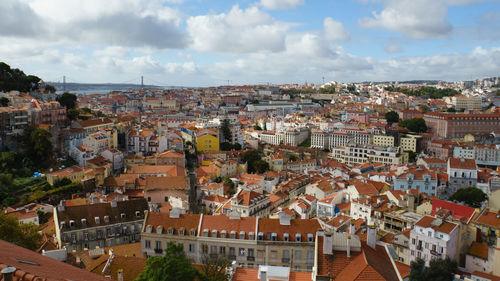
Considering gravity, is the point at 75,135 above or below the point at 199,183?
above

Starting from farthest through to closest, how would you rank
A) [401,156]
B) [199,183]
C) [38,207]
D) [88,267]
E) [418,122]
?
[418,122] → [401,156] → [199,183] → [38,207] → [88,267]

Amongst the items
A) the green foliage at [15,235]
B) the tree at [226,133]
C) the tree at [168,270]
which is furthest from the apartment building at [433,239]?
the tree at [226,133]

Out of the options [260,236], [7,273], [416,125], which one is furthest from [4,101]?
[416,125]

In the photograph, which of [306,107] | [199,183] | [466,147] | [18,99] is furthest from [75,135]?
[306,107]

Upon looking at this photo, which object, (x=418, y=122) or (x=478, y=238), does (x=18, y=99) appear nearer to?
(x=478, y=238)

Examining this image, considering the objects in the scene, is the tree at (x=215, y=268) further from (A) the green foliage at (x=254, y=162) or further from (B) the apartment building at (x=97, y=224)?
(A) the green foliage at (x=254, y=162)

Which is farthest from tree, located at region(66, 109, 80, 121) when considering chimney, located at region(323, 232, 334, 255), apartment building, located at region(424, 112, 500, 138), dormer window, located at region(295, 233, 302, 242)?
apartment building, located at region(424, 112, 500, 138)

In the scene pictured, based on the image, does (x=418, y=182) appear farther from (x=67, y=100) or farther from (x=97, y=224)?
(x=67, y=100)
